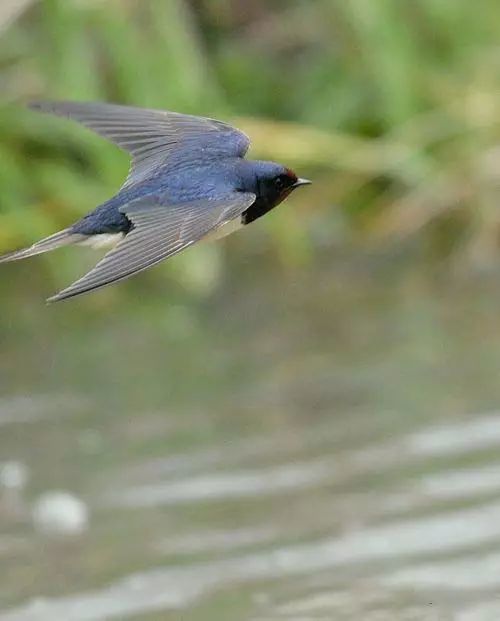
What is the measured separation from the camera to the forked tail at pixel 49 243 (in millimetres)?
2628

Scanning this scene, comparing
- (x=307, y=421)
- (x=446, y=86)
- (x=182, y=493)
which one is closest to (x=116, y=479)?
(x=182, y=493)

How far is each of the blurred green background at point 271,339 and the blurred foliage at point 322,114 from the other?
0.04 feet

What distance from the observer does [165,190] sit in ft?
8.91

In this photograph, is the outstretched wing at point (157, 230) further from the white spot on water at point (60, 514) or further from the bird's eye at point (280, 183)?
the white spot on water at point (60, 514)

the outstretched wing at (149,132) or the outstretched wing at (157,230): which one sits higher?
the outstretched wing at (149,132)

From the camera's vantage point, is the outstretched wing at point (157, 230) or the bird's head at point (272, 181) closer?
the outstretched wing at point (157, 230)

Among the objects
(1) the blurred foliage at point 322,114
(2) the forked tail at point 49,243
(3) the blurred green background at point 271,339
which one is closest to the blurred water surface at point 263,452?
(3) the blurred green background at point 271,339

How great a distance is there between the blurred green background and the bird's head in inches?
29.0

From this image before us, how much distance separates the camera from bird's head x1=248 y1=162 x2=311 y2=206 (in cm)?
272

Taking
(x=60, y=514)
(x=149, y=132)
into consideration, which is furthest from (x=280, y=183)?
(x=60, y=514)

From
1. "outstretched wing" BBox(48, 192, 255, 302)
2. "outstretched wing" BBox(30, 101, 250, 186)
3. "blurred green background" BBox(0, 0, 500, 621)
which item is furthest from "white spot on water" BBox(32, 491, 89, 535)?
"outstretched wing" BBox(48, 192, 255, 302)

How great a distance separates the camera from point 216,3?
6.68 m

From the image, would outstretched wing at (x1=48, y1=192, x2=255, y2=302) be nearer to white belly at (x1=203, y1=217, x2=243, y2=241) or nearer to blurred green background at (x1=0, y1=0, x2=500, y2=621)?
white belly at (x1=203, y1=217, x2=243, y2=241)

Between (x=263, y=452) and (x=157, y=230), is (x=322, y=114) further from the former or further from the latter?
(x=157, y=230)
